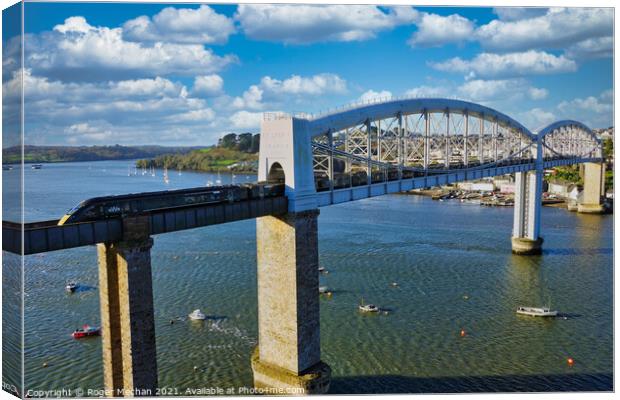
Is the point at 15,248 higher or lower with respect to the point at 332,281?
higher

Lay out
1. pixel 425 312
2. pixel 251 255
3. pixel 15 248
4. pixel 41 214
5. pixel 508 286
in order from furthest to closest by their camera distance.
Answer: pixel 41 214 → pixel 251 255 → pixel 508 286 → pixel 425 312 → pixel 15 248

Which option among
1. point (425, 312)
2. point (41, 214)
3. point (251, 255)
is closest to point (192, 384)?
point (425, 312)

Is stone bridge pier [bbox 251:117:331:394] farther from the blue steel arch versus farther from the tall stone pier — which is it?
the tall stone pier

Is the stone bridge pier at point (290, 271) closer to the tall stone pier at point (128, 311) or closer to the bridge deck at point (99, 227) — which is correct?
the bridge deck at point (99, 227)

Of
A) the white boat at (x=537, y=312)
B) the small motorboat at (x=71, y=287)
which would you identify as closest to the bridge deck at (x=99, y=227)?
the white boat at (x=537, y=312)

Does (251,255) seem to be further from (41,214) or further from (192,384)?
(41,214)

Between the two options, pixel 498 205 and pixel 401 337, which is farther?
pixel 498 205

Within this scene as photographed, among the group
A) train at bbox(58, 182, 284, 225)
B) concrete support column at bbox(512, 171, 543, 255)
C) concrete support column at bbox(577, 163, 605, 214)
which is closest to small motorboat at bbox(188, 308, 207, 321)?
train at bbox(58, 182, 284, 225)
